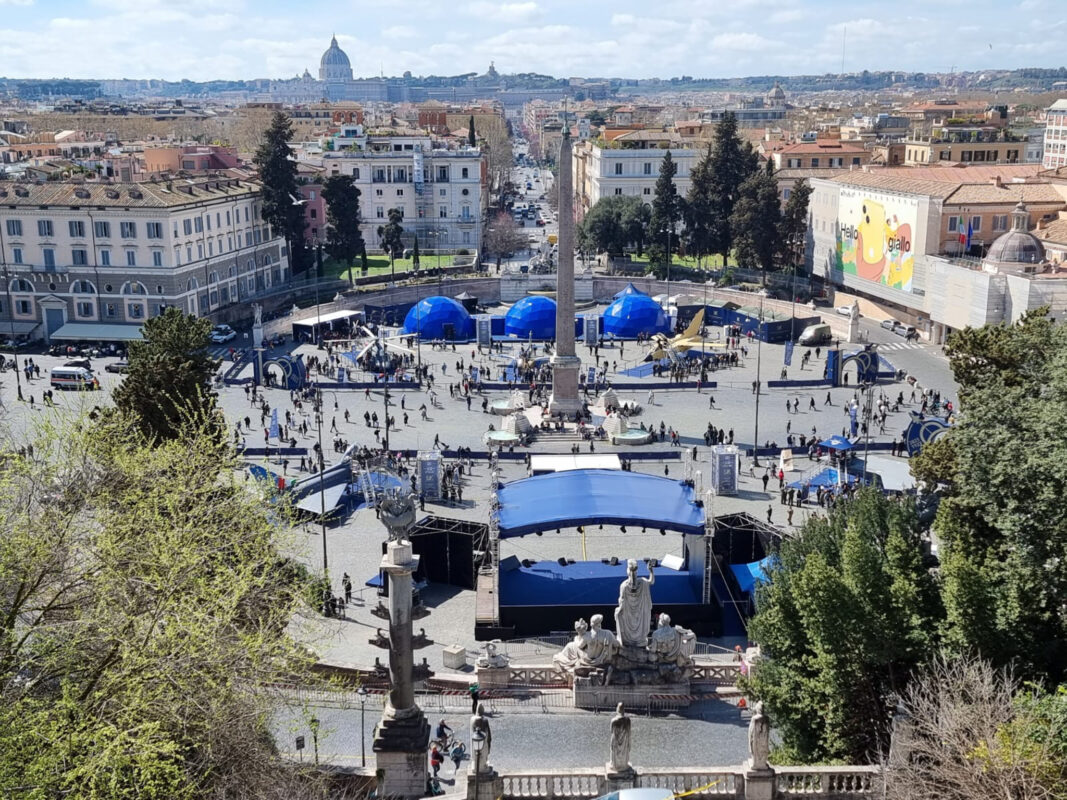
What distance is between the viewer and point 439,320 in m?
57.3

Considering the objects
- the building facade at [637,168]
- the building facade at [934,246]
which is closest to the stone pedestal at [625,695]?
the building facade at [934,246]

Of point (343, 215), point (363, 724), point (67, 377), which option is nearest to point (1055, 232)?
point (343, 215)

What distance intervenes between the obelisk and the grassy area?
30.8 metres

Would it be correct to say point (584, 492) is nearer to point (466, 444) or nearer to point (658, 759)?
point (658, 759)

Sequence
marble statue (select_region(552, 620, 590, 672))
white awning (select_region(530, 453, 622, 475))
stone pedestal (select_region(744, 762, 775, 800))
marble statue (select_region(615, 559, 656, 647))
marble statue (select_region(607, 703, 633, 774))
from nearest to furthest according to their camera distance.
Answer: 1. marble statue (select_region(607, 703, 633, 774))
2. stone pedestal (select_region(744, 762, 775, 800))
3. marble statue (select_region(615, 559, 656, 647))
4. marble statue (select_region(552, 620, 590, 672))
5. white awning (select_region(530, 453, 622, 475))

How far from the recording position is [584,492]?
89.4 feet

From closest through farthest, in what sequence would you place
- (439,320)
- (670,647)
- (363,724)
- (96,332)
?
(363,724) < (670,647) < (96,332) < (439,320)

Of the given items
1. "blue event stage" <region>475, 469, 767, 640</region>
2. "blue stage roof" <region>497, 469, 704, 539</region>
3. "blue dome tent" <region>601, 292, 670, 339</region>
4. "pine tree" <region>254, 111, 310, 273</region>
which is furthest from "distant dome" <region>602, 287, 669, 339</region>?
"blue event stage" <region>475, 469, 767, 640</region>

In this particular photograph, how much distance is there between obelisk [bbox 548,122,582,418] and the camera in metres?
41.5

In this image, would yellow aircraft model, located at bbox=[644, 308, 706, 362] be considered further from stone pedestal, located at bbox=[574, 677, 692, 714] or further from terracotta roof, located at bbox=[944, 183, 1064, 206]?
stone pedestal, located at bbox=[574, 677, 692, 714]

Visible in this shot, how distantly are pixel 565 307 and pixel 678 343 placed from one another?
39.9 ft

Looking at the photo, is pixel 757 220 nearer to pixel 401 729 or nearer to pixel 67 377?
pixel 67 377

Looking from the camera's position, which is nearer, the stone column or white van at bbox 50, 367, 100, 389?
the stone column

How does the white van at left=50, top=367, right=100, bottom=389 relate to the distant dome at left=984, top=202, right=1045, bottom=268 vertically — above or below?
below
